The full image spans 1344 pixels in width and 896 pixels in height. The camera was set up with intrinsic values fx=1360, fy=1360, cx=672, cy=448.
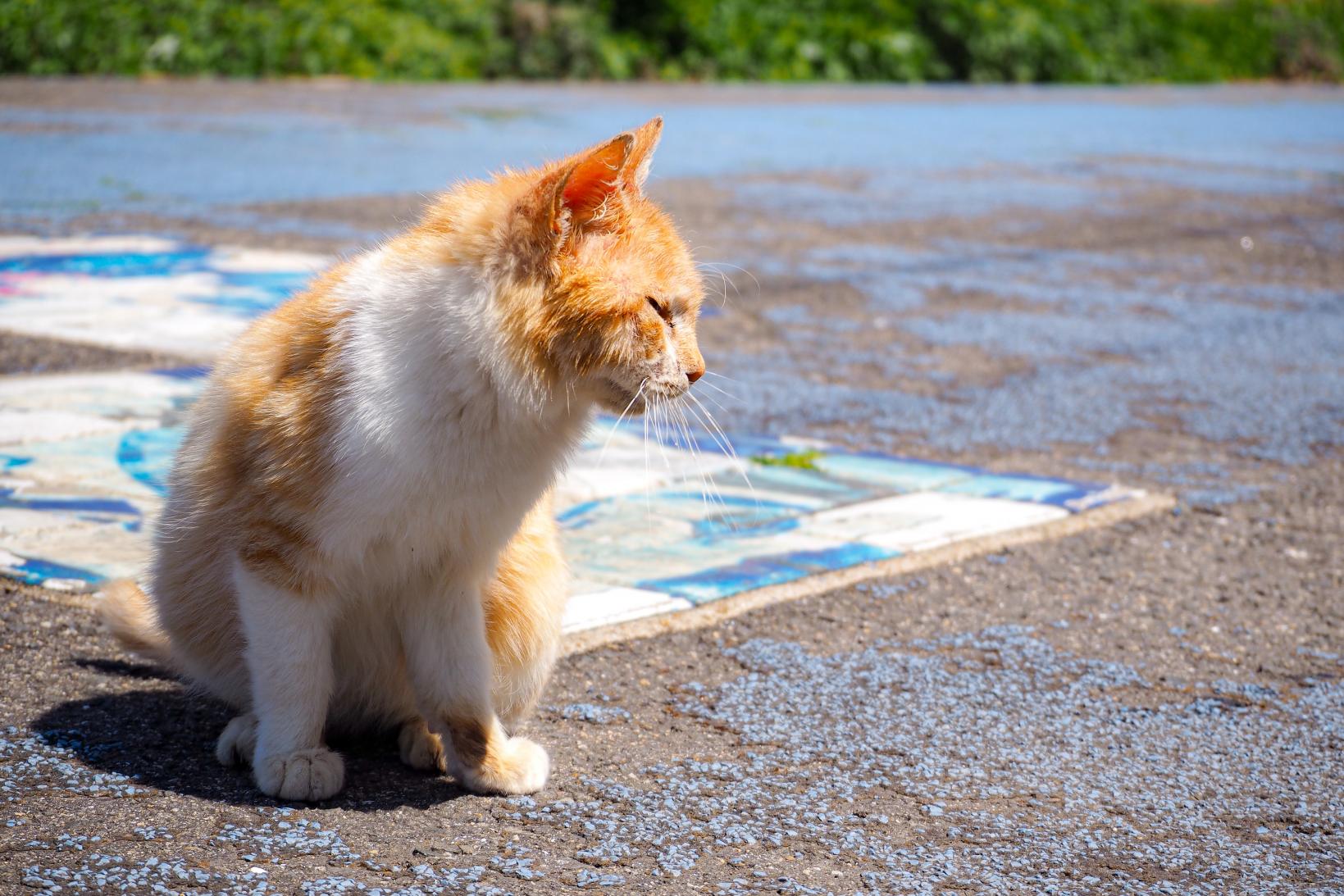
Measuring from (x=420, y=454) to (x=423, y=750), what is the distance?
0.77 meters

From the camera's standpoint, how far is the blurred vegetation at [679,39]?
1706cm

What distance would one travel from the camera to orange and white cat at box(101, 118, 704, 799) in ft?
8.27

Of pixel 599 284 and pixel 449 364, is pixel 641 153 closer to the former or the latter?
pixel 599 284

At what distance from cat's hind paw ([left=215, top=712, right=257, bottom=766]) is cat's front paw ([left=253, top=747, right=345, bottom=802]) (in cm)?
11

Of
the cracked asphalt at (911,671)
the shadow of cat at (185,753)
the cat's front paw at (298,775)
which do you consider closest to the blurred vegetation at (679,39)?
the cracked asphalt at (911,671)

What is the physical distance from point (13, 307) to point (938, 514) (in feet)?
15.1

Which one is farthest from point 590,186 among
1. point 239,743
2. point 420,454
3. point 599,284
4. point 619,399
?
point 239,743

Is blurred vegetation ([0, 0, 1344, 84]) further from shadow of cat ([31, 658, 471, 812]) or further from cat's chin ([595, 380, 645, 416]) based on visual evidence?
cat's chin ([595, 380, 645, 416])

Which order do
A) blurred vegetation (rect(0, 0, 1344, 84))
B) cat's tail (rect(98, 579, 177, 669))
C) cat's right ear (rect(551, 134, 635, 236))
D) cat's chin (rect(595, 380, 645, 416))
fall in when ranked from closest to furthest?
cat's right ear (rect(551, 134, 635, 236)), cat's chin (rect(595, 380, 645, 416)), cat's tail (rect(98, 579, 177, 669)), blurred vegetation (rect(0, 0, 1344, 84))

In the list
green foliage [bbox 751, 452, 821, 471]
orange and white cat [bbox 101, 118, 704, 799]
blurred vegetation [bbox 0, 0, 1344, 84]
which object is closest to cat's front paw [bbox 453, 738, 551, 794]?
orange and white cat [bbox 101, 118, 704, 799]

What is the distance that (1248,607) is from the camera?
4.16 metres

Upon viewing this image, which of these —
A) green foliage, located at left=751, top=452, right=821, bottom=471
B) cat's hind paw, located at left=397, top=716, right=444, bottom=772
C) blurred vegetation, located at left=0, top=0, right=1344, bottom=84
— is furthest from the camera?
blurred vegetation, located at left=0, top=0, right=1344, bottom=84

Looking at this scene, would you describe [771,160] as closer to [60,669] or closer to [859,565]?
[859,565]

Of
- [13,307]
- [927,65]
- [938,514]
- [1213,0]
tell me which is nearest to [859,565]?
[938,514]
